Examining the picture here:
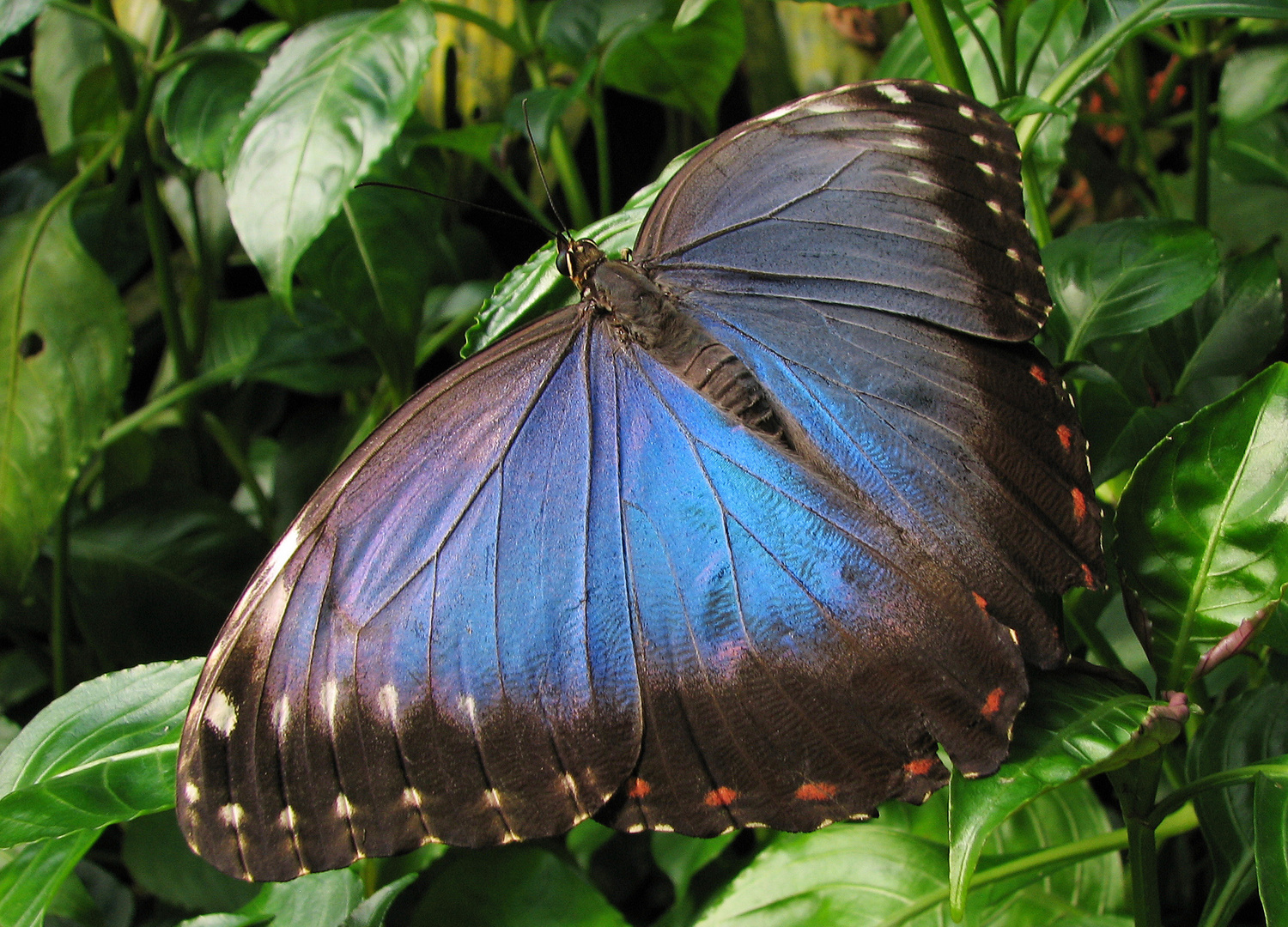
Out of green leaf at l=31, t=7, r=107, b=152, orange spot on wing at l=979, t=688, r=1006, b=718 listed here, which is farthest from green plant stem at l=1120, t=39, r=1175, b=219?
green leaf at l=31, t=7, r=107, b=152

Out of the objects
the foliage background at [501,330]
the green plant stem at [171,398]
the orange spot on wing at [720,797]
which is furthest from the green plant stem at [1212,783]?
the green plant stem at [171,398]

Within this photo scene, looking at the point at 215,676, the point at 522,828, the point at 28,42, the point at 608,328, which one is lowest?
the point at 522,828

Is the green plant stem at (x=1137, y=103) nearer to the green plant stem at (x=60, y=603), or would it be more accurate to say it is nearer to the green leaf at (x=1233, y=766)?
the green leaf at (x=1233, y=766)

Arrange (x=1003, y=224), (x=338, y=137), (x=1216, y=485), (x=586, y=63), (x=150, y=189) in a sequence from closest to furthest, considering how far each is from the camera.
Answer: (x=1216, y=485) < (x=1003, y=224) < (x=338, y=137) < (x=586, y=63) < (x=150, y=189)

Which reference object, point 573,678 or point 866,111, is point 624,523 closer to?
point 573,678

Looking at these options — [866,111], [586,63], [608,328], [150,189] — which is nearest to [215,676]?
[608,328]

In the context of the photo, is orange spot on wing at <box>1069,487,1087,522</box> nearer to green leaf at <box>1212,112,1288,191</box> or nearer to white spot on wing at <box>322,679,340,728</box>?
white spot on wing at <box>322,679,340,728</box>

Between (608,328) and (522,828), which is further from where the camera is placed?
(608,328)
